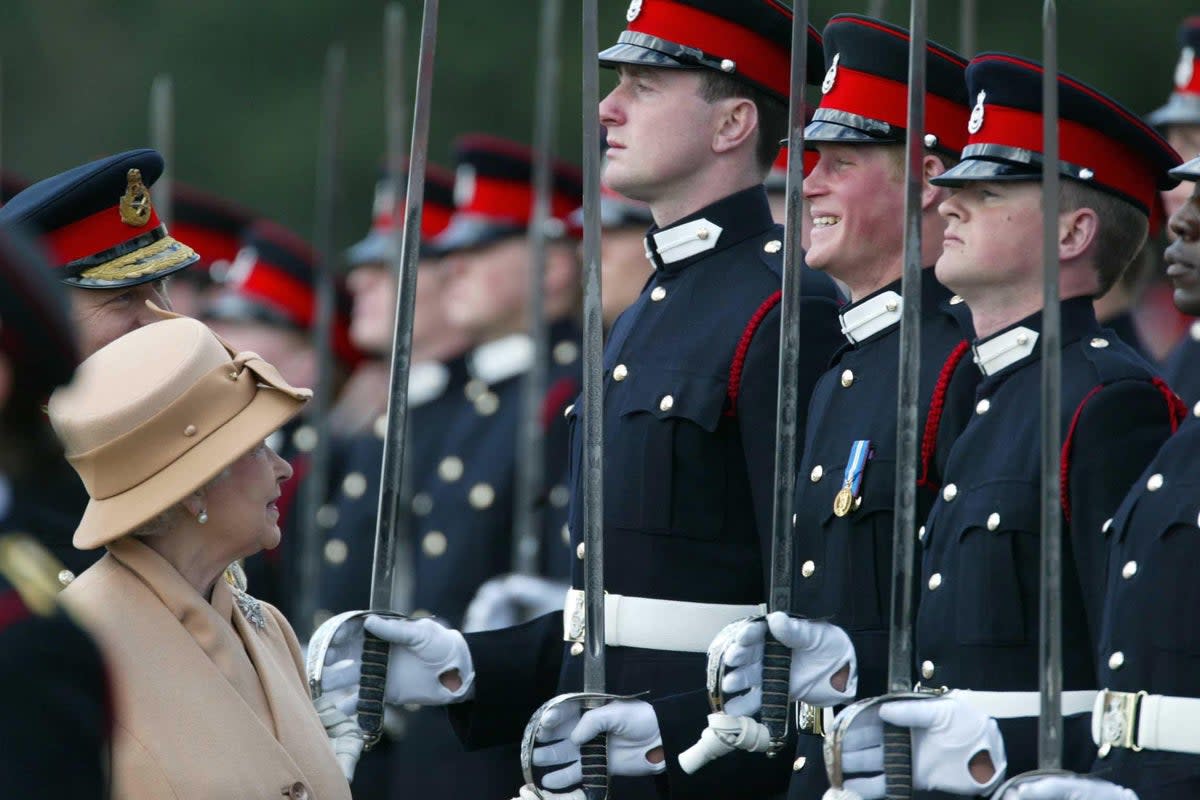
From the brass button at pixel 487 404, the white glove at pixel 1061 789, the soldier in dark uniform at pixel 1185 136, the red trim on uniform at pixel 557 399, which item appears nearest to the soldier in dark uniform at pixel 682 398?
the white glove at pixel 1061 789

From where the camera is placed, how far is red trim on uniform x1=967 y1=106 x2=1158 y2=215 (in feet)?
16.2

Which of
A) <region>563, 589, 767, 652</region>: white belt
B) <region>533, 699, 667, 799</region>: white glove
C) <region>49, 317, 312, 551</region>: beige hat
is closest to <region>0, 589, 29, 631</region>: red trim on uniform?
<region>49, 317, 312, 551</region>: beige hat

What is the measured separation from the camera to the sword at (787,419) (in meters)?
4.54

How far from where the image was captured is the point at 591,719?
15.0 feet

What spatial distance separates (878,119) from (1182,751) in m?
1.52

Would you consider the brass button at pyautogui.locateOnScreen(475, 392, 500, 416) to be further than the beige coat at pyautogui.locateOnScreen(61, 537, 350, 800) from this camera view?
Yes

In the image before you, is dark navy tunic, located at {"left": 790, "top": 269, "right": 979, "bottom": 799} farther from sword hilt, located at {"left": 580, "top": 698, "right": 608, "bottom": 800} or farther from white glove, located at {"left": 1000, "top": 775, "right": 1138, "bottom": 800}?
white glove, located at {"left": 1000, "top": 775, "right": 1138, "bottom": 800}

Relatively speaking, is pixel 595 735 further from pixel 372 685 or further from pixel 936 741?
pixel 936 741

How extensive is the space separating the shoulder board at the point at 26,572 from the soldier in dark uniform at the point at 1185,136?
3.95 meters

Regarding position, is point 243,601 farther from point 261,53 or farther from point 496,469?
point 261,53

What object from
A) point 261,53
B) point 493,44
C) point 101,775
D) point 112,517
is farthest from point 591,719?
point 261,53

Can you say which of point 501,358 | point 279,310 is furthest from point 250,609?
point 279,310

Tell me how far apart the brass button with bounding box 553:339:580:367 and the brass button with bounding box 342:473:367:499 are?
825 millimetres

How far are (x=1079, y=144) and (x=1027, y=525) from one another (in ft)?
2.59
